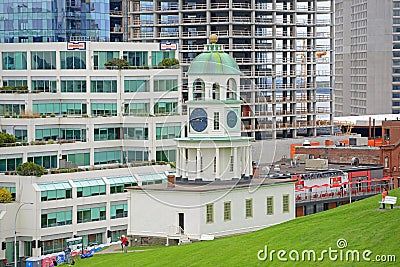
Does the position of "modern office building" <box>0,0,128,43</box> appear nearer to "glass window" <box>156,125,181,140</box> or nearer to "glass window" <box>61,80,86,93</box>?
"glass window" <box>61,80,86,93</box>

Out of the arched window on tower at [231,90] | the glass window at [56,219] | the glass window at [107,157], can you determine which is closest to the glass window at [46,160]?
the glass window at [107,157]

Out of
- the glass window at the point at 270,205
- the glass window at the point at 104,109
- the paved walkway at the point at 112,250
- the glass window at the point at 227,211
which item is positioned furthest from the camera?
the glass window at the point at 104,109

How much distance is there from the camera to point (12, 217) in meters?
128

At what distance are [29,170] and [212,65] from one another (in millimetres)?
28492

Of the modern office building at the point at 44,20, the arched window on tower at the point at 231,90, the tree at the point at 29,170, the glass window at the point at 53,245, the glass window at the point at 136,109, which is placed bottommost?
the glass window at the point at 53,245

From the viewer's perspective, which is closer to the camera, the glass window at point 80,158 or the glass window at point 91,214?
the glass window at point 91,214

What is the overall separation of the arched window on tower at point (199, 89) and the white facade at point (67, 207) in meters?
25.0

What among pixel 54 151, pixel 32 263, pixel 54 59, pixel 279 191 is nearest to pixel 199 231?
pixel 279 191

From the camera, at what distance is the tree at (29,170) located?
130 m

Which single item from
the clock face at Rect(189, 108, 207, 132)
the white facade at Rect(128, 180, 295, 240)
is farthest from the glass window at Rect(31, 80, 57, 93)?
the white facade at Rect(128, 180, 295, 240)

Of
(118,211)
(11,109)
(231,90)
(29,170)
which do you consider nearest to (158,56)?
(11,109)

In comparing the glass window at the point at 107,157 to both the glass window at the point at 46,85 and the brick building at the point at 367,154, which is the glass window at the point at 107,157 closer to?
the glass window at the point at 46,85

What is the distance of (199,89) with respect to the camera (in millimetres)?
111375

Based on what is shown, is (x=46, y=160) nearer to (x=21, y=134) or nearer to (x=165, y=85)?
(x=21, y=134)
